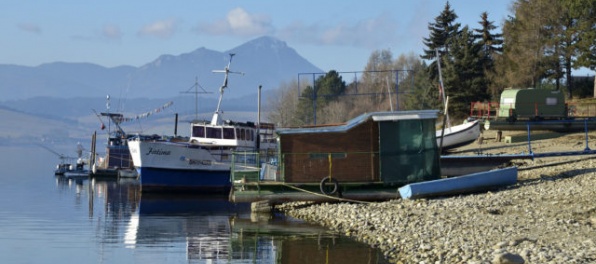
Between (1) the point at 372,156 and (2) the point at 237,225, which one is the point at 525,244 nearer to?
(1) the point at 372,156

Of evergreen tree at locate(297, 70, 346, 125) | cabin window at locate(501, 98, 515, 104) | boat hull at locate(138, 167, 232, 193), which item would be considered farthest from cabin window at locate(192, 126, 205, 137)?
evergreen tree at locate(297, 70, 346, 125)

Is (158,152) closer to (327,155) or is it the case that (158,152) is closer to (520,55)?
(327,155)

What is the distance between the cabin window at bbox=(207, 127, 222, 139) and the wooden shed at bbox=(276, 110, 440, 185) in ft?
62.8

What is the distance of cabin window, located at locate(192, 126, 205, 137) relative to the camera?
52.8 metres

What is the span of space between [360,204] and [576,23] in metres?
36.5

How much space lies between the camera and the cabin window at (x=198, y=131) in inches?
2080

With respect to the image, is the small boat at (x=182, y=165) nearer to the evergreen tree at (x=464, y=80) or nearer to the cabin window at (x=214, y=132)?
the cabin window at (x=214, y=132)

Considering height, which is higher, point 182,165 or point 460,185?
point 182,165

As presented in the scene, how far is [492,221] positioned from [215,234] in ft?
33.6

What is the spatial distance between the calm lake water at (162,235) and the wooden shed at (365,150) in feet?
7.63

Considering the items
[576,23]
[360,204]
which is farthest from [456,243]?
[576,23]

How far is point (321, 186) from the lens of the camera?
33125 millimetres

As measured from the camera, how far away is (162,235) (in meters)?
31.7

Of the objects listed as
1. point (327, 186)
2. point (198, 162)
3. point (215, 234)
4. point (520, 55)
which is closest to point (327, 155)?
point (327, 186)
